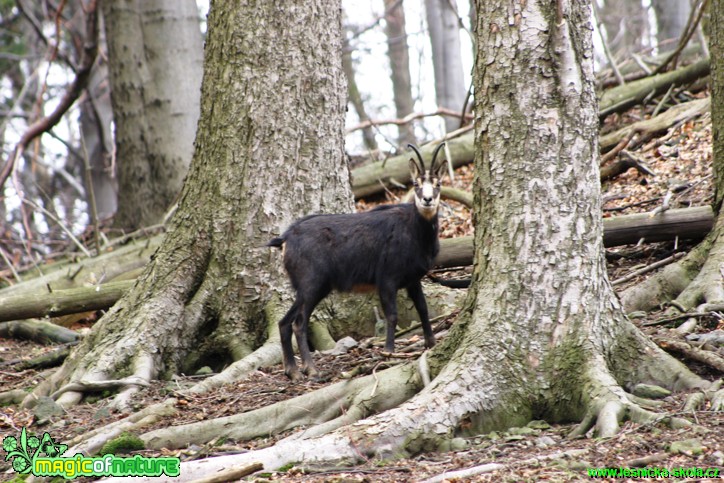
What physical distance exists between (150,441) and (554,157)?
113 inches

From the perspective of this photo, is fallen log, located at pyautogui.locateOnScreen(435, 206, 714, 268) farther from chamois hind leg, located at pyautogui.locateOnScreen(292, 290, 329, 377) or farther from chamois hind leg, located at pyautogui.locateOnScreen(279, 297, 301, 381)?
chamois hind leg, located at pyautogui.locateOnScreen(279, 297, 301, 381)

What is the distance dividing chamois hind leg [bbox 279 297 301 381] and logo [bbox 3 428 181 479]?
1.61m

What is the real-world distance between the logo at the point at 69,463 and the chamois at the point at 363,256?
1.76 meters

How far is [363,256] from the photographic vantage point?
6.25 meters

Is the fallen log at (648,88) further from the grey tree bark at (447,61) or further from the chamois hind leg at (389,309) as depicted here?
the grey tree bark at (447,61)

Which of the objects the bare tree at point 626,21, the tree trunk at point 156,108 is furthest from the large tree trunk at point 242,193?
the bare tree at point 626,21

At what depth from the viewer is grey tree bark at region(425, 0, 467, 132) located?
55.6 feet

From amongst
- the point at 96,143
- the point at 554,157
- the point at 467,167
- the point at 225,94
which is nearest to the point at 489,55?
the point at 554,157

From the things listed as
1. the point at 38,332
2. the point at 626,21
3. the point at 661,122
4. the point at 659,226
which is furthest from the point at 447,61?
the point at 38,332

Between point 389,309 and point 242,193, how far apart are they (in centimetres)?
155

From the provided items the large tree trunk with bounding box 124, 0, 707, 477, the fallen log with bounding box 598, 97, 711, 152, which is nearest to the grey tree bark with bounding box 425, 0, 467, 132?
the fallen log with bounding box 598, 97, 711, 152

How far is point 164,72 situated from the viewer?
10.7 meters

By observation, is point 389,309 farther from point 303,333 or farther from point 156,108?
point 156,108

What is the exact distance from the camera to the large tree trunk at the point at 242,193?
642 cm
